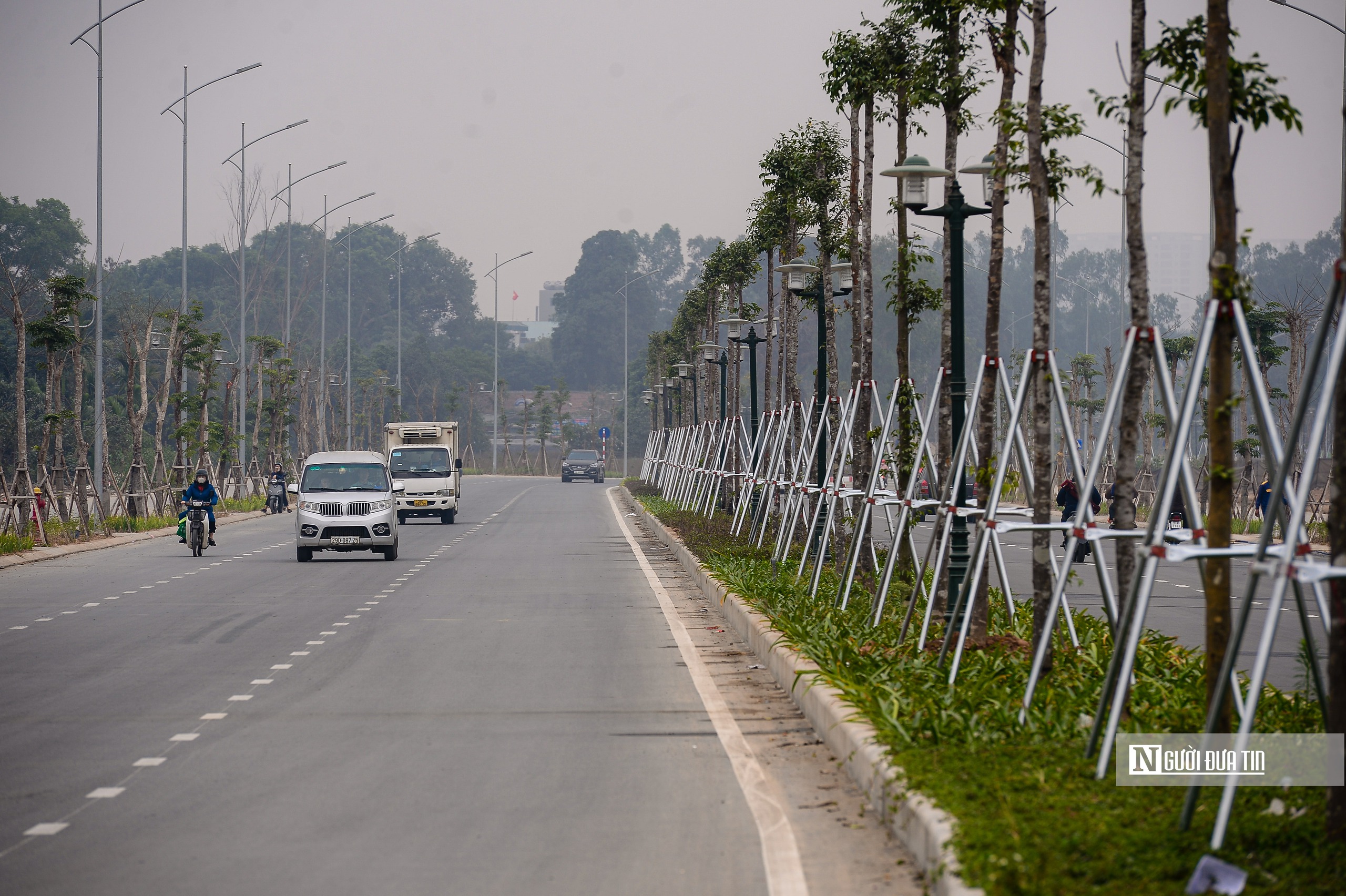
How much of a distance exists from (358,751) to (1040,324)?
211 inches

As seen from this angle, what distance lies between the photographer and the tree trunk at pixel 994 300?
37.2 ft

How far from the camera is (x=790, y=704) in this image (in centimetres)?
1076

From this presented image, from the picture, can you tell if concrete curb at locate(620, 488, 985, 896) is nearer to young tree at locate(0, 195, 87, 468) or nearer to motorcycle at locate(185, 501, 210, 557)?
motorcycle at locate(185, 501, 210, 557)

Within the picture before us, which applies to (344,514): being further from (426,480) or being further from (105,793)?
(105,793)

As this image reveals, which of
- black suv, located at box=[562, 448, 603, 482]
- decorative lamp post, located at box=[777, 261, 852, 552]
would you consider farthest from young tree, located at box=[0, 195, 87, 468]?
decorative lamp post, located at box=[777, 261, 852, 552]

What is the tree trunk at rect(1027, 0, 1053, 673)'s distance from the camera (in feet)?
33.1

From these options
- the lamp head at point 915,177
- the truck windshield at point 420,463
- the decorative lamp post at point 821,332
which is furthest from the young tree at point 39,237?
the lamp head at point 915,177

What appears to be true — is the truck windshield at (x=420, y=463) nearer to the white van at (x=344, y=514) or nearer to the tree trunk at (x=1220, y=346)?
the white van at (x=344, y=514)

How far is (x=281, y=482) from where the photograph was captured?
48.7 metres

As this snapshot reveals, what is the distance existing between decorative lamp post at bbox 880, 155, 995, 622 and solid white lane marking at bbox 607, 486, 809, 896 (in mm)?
2304

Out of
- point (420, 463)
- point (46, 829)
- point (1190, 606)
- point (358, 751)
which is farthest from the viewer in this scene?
point (420, 463)

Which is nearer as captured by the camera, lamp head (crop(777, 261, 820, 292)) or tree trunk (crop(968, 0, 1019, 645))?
tree trunk (crop(968, 0, 1019, 645))

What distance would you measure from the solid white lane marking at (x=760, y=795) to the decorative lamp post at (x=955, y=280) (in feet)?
7.56

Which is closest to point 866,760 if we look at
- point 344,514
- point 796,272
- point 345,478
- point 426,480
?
point 796,272
